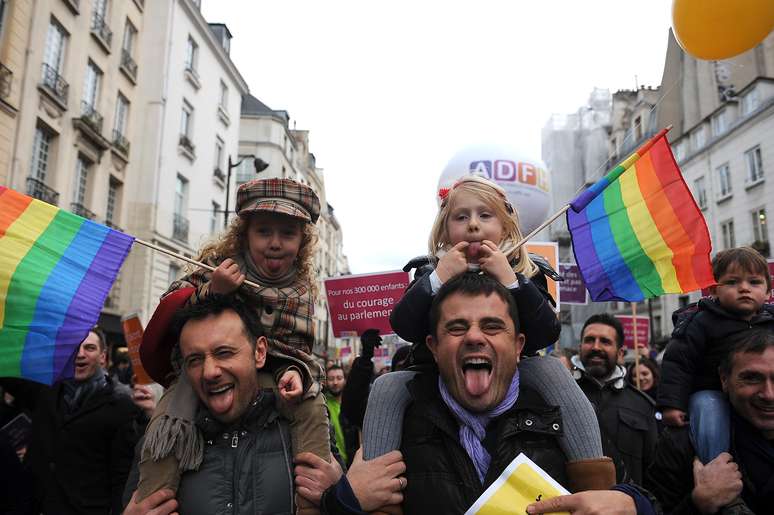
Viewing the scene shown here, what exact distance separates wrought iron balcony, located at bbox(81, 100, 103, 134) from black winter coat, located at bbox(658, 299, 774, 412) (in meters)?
18.1

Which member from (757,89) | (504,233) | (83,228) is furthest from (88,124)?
→ (757,89)

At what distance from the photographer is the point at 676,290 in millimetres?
3100

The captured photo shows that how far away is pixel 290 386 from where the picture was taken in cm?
251

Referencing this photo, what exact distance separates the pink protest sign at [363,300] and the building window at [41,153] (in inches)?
499

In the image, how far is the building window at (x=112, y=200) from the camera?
20.2 m

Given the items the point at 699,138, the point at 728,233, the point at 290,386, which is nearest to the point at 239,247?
the point at 290,386

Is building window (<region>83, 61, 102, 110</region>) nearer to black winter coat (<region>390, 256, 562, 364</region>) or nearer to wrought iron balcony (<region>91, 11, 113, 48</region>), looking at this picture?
wrought iron balcony (<region>91, 11, 113, 48</region>)

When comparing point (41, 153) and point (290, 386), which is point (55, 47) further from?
point (290, 386)

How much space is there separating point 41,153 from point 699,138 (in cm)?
2766

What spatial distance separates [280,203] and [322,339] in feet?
172

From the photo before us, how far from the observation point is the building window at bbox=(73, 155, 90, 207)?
1800cm

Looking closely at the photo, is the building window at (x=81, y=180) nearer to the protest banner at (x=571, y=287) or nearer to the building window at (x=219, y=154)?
the building window at (x=219, y=154)

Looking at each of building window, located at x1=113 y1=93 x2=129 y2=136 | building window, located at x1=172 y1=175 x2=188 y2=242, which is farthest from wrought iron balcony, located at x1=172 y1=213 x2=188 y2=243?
building window, located at x1=113 y1=93 x2=129 y2=136

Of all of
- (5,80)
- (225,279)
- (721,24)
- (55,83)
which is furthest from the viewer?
(55,83)
